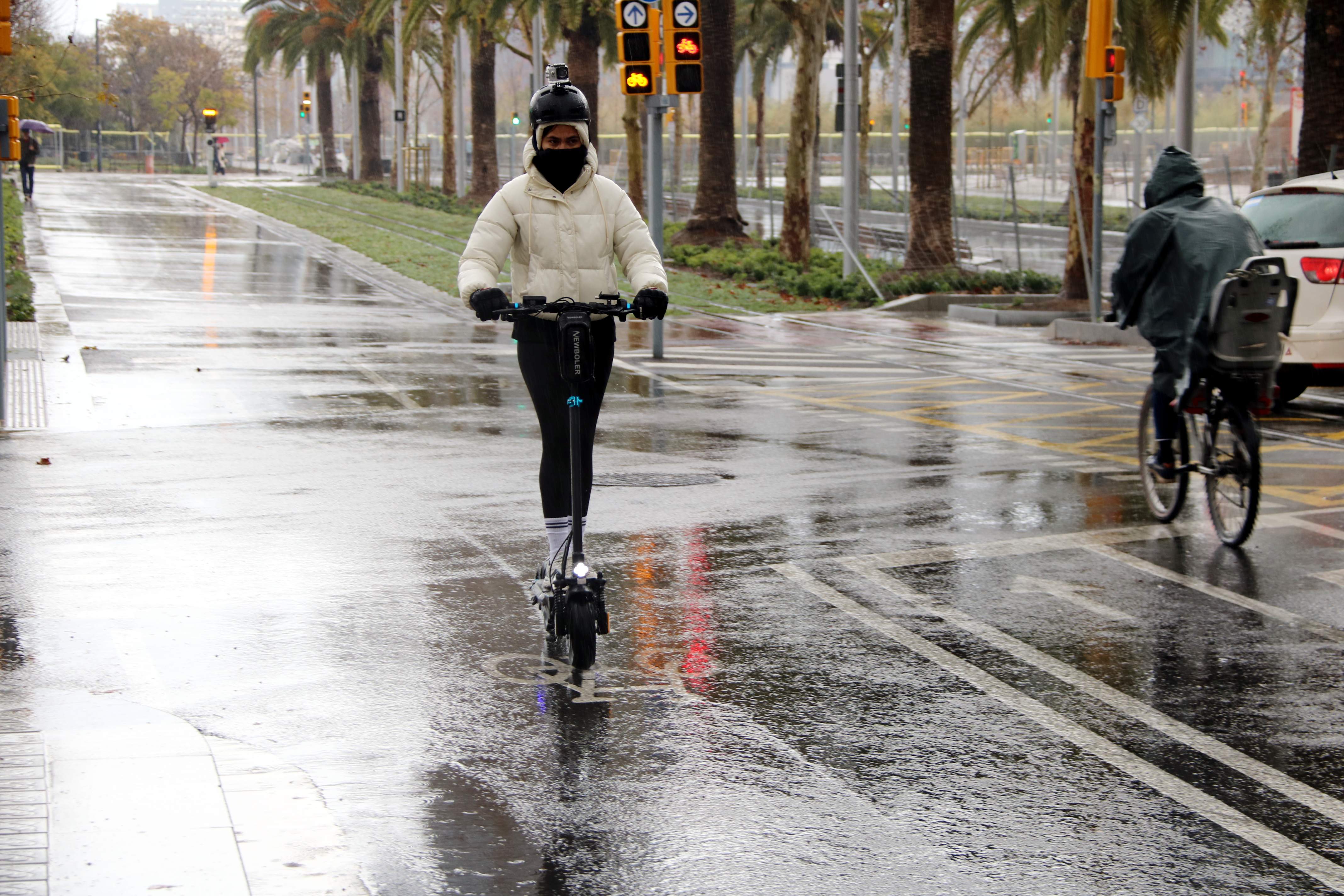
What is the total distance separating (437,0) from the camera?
169 feet

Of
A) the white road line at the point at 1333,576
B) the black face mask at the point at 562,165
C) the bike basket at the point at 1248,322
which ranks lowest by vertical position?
the white road line at the point at 1333,576

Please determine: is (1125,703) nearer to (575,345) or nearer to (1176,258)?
(575,345)

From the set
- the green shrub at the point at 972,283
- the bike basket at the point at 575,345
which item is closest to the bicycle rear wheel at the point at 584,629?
the bike basket at the point at 575,345

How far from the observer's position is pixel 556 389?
20.5ft

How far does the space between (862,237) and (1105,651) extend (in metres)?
32.6

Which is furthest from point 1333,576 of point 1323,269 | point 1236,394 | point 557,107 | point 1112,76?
point 1112,76

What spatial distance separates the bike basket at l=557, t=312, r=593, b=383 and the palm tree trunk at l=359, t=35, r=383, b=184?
53.8 metres

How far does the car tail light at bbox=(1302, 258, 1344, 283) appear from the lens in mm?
13039

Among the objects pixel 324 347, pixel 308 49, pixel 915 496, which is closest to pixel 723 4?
pixel 324 347

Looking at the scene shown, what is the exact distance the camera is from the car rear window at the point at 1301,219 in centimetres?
1314

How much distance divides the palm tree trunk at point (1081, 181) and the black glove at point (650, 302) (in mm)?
17961

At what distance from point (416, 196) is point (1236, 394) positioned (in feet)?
152

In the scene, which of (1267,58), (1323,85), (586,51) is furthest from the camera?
(1267,58)

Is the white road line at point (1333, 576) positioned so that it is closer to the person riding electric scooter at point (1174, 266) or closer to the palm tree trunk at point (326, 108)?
the person riding electric scooter at point (1174, 266)
